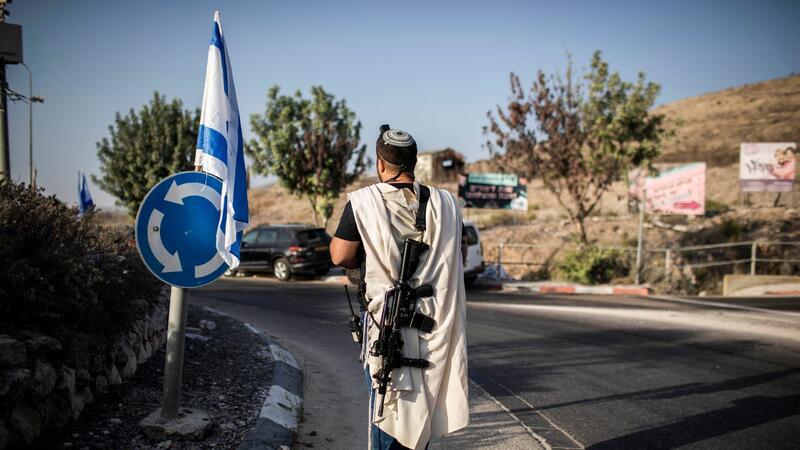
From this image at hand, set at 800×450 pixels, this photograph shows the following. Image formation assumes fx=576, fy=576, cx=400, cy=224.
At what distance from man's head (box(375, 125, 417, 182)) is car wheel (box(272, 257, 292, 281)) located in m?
16.6

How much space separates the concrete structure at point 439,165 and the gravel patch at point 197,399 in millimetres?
43749

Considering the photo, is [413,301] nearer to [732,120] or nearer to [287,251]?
[287,251]

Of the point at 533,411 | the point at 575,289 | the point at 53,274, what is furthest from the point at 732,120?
the point at 53,274

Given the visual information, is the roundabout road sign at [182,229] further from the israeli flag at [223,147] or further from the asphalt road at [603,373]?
the asphalt road at [603,373]

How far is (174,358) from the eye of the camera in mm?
3814

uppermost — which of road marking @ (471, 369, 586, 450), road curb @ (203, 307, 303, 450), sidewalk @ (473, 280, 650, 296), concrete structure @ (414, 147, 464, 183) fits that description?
concrete structure @ (414, 147, 464, 183)

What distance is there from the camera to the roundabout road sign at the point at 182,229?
369 centimetres

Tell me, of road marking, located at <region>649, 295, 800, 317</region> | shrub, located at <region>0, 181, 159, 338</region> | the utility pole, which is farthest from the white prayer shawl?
road marking, located at <region>649, 295, 800, 317</region>

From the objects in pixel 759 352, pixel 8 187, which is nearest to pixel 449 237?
pixel 8 187

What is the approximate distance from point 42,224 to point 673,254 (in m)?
20.3

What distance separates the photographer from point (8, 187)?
417 centimetres

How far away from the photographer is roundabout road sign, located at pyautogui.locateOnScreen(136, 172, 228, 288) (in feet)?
12.1

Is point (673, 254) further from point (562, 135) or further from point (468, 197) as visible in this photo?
point (468, 197)

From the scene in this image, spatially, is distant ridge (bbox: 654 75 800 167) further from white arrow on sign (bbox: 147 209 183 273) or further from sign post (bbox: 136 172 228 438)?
white arrow on sign (bbox: 147 209 183 273)
